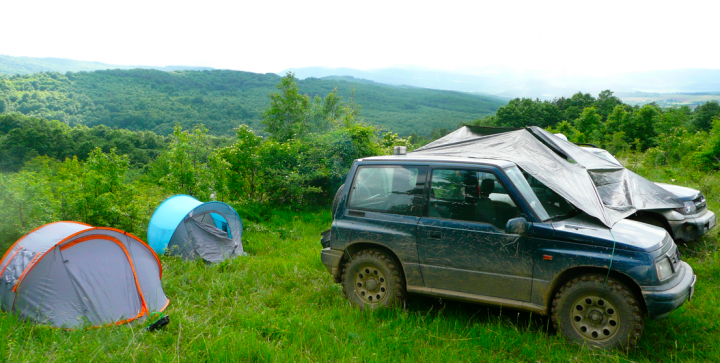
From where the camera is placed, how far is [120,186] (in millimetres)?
10062

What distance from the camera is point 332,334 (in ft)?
13.6

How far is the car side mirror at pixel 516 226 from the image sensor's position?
3752mm

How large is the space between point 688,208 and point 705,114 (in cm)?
4509

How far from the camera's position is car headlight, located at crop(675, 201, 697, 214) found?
6.38m

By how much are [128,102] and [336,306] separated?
110798 mm

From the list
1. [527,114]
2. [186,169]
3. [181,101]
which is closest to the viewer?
[186,169]

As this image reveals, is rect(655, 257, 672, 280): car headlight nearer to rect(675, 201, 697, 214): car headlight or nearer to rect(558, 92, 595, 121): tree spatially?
rect(675, 201, 697, 214): car headlight

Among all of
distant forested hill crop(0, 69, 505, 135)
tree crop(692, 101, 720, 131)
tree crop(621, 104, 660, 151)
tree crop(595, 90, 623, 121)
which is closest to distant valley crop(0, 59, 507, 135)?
distant forested hill crop(0, 69, 505, 135)

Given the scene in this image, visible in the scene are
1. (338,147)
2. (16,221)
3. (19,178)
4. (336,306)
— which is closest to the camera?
(336,306)

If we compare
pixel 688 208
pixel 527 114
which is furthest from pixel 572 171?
pixel 527 114

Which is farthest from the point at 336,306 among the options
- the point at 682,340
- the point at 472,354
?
the point at 682,340

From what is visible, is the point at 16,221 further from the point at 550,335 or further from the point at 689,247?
the point at 689,247

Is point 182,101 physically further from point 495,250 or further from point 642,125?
point 495,250

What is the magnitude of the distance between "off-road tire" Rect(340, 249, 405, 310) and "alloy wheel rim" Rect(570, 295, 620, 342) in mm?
1766
